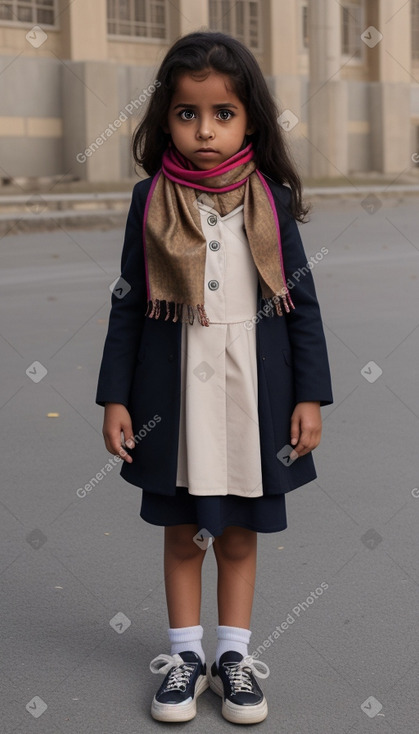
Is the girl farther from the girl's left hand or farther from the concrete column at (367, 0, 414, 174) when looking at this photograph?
the concrete column at (367, 0, 414, 174)

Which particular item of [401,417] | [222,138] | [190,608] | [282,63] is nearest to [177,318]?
[222,138]

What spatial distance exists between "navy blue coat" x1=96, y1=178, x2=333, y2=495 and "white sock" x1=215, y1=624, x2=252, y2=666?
17.2 inches

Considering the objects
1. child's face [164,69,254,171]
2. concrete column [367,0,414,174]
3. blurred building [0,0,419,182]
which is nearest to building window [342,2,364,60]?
blurred building [0,0,419,182]

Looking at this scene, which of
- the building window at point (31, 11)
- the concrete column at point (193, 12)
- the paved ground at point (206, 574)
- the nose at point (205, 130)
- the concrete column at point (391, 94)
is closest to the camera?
the nose at point (205, 130)

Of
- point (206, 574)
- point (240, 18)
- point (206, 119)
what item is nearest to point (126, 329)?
point (206, 119)

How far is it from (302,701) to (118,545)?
55.5 inches

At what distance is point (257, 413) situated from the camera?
3.13m

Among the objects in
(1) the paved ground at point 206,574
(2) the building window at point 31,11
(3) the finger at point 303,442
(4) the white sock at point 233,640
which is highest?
(3) the finger at point 303,442

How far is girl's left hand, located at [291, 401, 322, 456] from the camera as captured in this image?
3.16 m

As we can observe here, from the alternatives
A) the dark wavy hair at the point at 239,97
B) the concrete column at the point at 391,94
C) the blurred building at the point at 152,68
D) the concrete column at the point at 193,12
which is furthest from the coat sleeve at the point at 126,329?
the concrete column at the point at 391,94

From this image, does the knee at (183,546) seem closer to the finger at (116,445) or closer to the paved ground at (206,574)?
the finger at (116,445)

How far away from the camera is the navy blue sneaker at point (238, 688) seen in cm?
312

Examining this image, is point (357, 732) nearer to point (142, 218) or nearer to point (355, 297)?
point (142, 218)

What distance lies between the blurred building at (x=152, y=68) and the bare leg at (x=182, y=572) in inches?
821
